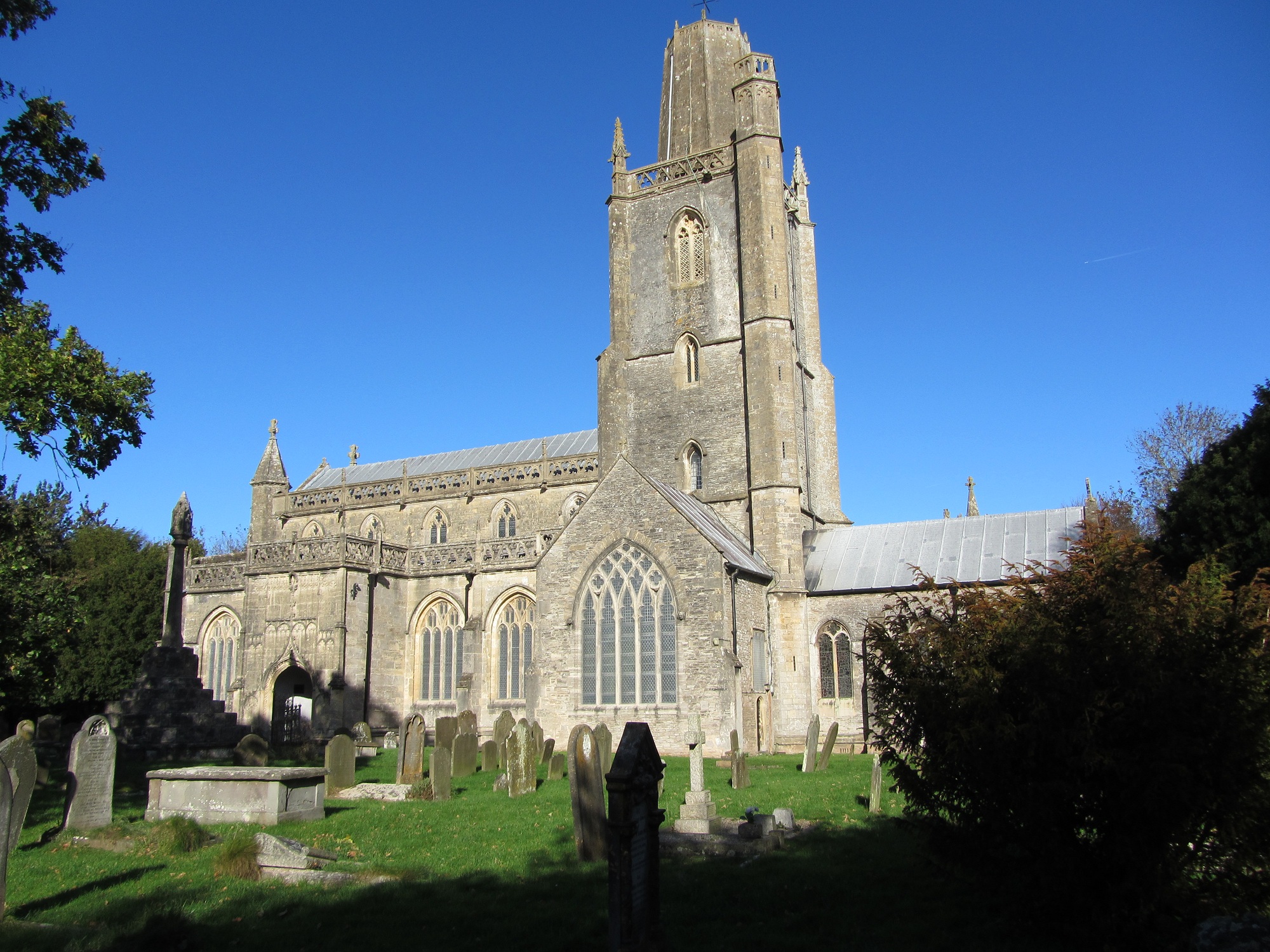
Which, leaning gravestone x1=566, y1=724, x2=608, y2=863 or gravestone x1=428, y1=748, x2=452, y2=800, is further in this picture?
gravestone x1=428, y1=748, x2=452, y2=800

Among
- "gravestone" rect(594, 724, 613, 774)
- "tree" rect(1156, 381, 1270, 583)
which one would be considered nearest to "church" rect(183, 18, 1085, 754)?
"gravestone" rect(594, 724, 613, 774)

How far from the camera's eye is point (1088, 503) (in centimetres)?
2564

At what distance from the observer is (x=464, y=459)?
41281 millimetres

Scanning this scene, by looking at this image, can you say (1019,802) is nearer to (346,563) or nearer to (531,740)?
(531,740)

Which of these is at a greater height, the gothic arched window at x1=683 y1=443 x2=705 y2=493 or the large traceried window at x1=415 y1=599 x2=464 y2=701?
the gothic arched window at x1=683 y1=443 x2=705 y2=493

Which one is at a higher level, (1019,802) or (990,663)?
(990,663)

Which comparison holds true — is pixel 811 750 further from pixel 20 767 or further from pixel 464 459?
pixel 464 459

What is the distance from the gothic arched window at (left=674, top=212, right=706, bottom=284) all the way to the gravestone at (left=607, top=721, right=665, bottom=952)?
81.9ft

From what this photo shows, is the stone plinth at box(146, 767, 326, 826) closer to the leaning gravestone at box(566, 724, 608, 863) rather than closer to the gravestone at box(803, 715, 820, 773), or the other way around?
the leaning gravestone at box(566, 724, 608, 863)

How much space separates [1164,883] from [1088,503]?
20.0m

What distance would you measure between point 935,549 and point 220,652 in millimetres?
24523

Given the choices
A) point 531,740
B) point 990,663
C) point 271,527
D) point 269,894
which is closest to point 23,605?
point 531,740

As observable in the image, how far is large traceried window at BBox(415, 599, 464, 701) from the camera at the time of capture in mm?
30797

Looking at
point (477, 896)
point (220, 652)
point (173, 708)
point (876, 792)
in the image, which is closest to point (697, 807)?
point (876, 792)
